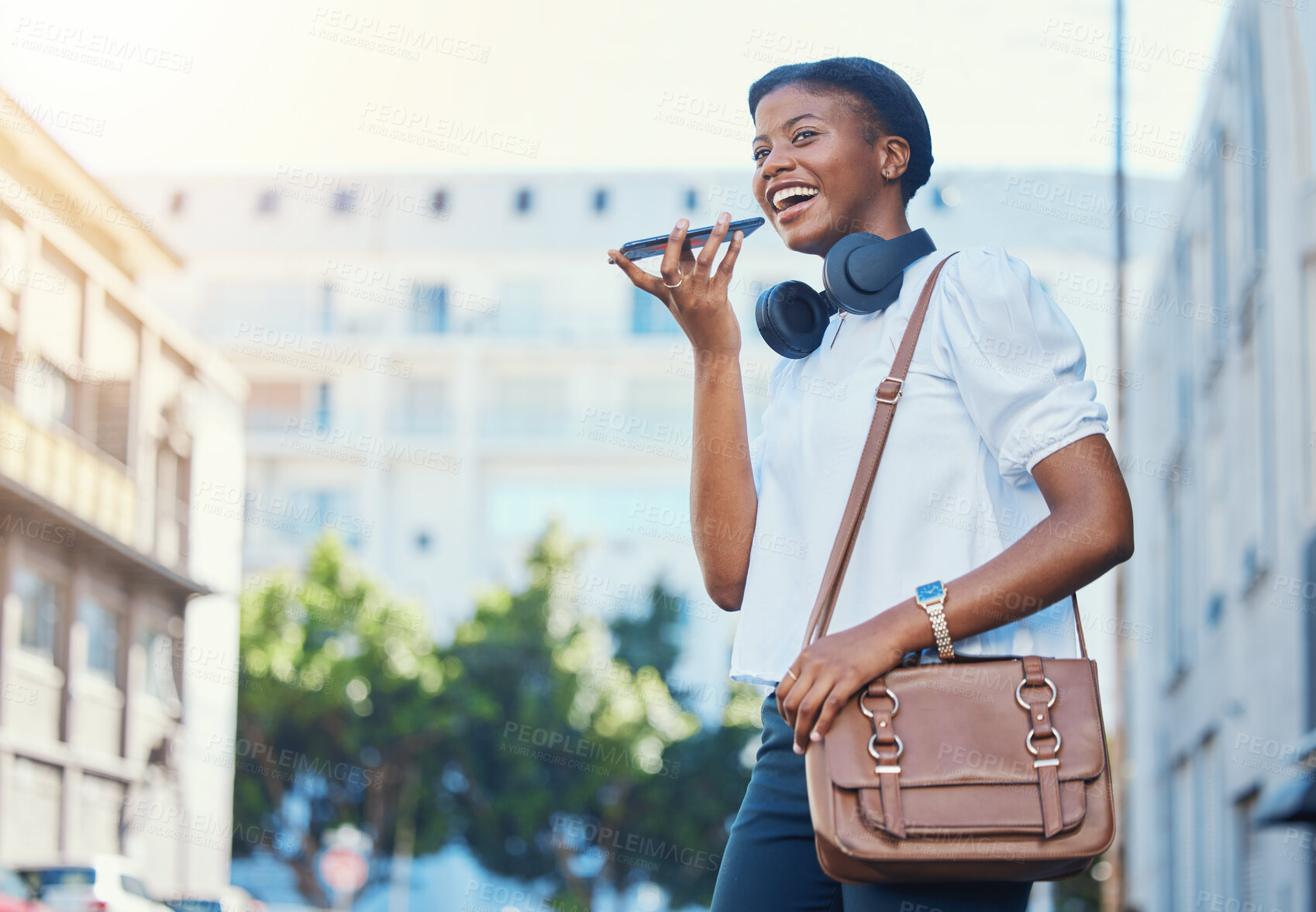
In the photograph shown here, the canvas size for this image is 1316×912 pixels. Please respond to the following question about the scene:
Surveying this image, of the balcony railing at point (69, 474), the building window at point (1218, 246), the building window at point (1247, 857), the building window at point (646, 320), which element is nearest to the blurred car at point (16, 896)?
the balcony railing at point (69, 474)

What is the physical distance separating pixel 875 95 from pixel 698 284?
368 millimetres

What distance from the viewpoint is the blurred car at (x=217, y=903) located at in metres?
17.0

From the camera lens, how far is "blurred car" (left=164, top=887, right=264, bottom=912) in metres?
17.0

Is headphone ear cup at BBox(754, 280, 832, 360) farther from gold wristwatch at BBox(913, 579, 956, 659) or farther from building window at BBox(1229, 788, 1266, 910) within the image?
building window at BBox(1229, 788, 1266, 910)

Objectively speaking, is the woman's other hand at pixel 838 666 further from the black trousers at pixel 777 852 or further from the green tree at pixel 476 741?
the green tree at pixel 476 741

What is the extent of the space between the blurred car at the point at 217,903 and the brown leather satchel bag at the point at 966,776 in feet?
51.5

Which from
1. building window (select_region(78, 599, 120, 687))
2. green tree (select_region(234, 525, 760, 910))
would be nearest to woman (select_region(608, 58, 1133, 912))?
building window (select_region(78, 599, 120, 687))

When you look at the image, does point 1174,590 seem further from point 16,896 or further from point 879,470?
point 879,470

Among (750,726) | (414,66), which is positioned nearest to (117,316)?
(414,66)

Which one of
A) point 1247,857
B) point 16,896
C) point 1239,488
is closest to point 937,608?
point 16,896

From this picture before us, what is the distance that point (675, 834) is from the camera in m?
32.4

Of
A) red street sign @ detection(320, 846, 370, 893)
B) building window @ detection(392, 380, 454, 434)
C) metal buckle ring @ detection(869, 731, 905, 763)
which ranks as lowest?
red street sign @ detection(320, 846, 370, 893)

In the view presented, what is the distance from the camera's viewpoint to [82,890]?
13477 mm

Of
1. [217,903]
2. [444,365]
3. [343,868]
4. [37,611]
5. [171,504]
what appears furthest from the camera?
[444,365]
